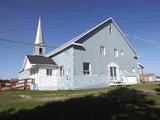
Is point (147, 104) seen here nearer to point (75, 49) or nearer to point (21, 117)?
point (21, 117)

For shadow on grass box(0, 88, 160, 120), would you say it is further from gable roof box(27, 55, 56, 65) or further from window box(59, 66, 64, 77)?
gable roof box(27, 55, 56, 65)

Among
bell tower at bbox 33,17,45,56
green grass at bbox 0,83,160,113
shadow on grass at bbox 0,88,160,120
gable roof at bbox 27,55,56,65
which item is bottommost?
shadow on grass at bbox 0,88,160,120

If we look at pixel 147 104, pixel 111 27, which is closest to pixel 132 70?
pixel 111 27

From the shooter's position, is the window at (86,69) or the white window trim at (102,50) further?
the white window trim at (102,50)

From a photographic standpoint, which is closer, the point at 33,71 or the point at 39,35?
the point at 33,71

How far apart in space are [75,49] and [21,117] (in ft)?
57.9

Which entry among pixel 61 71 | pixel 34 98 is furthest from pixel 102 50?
pixel 34 98

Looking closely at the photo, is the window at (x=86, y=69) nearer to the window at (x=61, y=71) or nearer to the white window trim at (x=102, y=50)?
the window at (x=61, y=71)

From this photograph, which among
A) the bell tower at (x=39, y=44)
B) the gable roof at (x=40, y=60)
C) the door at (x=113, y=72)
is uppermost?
the bell tower at (x=39, y=44)

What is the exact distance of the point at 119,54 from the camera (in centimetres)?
3291

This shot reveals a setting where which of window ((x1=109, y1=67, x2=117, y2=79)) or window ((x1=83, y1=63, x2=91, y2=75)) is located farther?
window ((x1=109, y1=67, x2=117, y2=79))

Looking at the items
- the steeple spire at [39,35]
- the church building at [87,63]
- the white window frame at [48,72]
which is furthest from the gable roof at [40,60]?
the steeple spire at [39,35]

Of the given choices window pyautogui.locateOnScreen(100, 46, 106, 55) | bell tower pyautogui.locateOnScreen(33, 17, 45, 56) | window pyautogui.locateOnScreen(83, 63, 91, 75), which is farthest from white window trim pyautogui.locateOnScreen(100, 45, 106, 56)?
bell tower pyautogui.locateOnScreen(33, 17, 45, 56)

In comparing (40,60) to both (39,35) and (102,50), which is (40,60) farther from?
(39,35)
